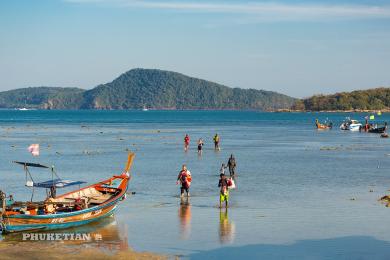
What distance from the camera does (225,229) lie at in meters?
24.3

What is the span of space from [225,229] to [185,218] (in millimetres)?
2651

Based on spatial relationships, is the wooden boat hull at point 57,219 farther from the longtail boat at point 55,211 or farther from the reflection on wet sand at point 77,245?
the reflection on wet sand at point 77,245

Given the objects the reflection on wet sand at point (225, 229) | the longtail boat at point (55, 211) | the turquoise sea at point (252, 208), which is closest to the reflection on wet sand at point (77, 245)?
the turquoise sea at point (252, 208)

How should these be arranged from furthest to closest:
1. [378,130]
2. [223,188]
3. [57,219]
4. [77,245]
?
[378,130] < [223,188] < [57,219] < [77,245]

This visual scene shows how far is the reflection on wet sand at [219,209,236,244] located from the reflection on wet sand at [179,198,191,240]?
1.15 metres

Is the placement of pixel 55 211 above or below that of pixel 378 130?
below

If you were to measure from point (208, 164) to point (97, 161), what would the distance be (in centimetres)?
911

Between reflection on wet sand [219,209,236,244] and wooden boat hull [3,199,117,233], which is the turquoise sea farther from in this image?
wooden boat hull [3,199,117,233]

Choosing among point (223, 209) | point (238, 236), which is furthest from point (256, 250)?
point (223, 209)

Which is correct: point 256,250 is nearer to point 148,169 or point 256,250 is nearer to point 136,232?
point 136,232

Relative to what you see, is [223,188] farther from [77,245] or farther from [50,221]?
[77,245]

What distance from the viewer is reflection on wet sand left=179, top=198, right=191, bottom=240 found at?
23.7 meters

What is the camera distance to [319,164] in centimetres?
5088

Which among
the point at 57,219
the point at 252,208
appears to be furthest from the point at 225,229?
the point at 57,219
